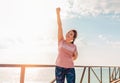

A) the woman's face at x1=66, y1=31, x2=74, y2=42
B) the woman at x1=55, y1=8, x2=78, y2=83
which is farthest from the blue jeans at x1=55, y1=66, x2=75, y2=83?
the woman's face at x1=66, y1=31, x2=74, y2=42

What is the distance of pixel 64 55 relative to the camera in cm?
457

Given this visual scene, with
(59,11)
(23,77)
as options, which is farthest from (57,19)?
(23,77)

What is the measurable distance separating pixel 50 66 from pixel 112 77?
328 inches

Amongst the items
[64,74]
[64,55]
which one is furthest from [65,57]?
[64,74]

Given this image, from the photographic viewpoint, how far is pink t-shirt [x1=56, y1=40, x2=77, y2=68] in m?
4.52

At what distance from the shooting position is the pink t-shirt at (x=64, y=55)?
4.52 meters

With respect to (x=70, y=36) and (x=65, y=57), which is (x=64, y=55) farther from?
(x=70, y=36)

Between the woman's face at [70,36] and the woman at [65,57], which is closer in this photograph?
the woman at [65,57]

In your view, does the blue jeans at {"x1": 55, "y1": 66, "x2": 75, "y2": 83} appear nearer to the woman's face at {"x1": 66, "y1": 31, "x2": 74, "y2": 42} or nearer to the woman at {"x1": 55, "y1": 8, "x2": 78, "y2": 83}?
the woman at {"x1": 55, "y1": 8, "x2": 78, "y2": 83}

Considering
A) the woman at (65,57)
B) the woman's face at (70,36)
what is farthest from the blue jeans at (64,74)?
the woman's face at (70,36)

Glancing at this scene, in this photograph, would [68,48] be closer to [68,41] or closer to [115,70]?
[68,41]

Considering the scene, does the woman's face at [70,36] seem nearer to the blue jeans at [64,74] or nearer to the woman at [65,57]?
the woman at [65,57]

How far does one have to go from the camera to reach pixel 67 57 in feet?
15.1

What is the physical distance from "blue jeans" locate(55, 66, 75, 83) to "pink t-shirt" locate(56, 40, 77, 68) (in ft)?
0.21
